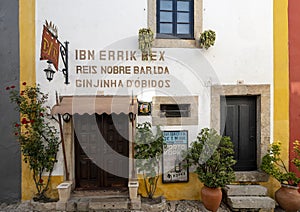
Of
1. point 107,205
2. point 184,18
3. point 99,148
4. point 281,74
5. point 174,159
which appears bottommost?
point 107,205

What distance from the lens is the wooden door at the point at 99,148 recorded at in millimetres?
5633

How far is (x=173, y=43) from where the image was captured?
5.63 meters

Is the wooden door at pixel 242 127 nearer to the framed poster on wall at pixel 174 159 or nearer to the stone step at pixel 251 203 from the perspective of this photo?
the stone step at pixel 251 203

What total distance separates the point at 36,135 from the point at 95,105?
156 cm

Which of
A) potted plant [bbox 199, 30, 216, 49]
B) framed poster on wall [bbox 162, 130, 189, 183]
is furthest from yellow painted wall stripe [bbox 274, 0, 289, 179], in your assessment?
framed poster on wall [bbox 162, 130, 189, 183]

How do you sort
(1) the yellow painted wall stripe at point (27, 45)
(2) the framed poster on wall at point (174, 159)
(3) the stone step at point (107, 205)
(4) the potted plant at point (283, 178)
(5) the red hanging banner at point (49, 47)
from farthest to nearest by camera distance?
(2) the framed poster on wall at point (174, 159) < (1) the yellow painted wall stripe at point (27, 45) < (4) the potted plant at point (283, 178) < (3) the stone step at point (107, 205) < (5) the red hanging banner at point (49, 47)

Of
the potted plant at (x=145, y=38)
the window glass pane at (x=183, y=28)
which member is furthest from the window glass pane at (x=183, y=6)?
the potted plant at (x=145, y=38)

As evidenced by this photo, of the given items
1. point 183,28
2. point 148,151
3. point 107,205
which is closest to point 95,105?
point 148,151

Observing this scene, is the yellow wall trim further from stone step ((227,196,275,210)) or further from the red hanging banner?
the red hanging banner

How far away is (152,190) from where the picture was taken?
5426 mm

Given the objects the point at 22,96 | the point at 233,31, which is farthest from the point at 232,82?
the point at 22,96

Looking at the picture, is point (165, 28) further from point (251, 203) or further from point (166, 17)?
point (251, 203)

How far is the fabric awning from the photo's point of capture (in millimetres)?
4617

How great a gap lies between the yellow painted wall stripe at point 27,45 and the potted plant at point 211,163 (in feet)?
12.6
